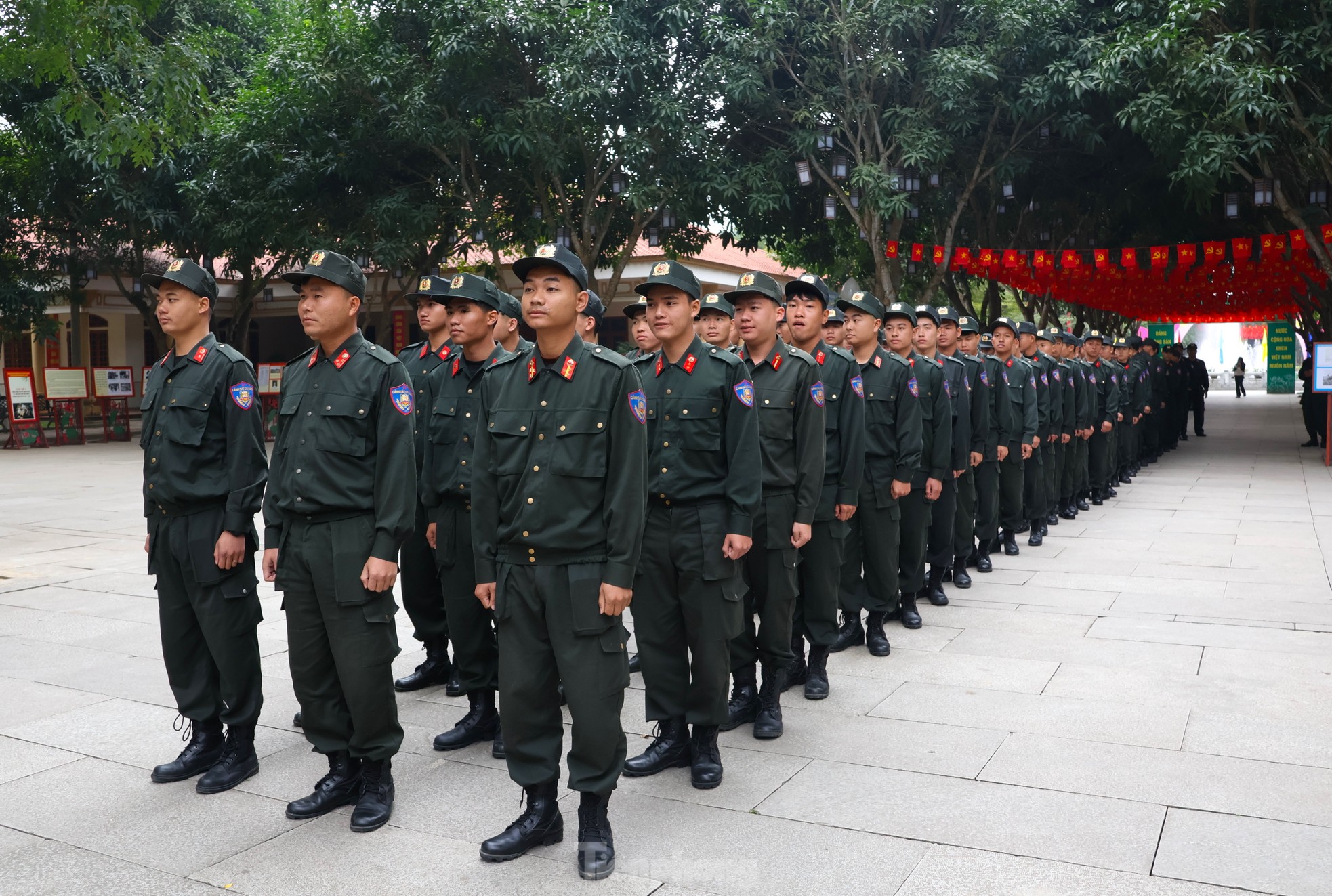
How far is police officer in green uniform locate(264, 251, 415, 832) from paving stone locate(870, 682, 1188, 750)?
86.7 inches

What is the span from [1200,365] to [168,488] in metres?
22.9

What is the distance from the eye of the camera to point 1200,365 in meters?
22.6

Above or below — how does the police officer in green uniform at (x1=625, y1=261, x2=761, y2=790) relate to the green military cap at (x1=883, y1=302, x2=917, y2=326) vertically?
below

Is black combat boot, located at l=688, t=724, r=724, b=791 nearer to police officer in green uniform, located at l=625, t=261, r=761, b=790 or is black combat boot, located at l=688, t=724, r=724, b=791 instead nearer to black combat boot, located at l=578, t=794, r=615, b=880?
police officer in green uniform, located at l=625, t=261, r=761, b=790

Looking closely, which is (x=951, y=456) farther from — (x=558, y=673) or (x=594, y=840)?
(x=594, y=840)

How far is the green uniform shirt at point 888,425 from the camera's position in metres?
5.70

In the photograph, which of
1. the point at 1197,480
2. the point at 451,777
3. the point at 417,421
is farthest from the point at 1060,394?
the point at 451,777

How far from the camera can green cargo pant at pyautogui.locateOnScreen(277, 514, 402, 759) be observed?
351cm

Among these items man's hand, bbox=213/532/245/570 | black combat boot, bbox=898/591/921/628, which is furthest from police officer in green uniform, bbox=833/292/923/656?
man's hand, bbox=213/532/245/570

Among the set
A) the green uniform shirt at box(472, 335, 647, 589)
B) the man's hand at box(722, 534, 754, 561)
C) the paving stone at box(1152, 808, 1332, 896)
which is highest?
the green uniform shirt at box(472, 335, 647, 589)

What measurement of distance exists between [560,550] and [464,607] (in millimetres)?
1420

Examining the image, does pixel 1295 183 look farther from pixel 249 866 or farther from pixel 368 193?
pixel 249 866

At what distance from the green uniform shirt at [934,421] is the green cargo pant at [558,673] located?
3.41 meters

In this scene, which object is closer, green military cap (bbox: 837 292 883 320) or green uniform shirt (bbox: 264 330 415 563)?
green uniform shirt (bbox: 264 330 415 563)
